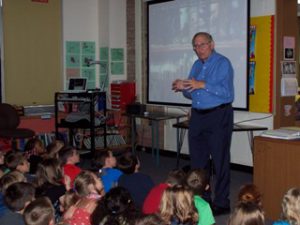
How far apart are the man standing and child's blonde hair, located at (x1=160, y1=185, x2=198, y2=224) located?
1521 millimetres

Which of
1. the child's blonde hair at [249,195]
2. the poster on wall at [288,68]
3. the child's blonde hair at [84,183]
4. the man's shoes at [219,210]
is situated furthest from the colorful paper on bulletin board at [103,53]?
the child's blonde hair at [249,195]

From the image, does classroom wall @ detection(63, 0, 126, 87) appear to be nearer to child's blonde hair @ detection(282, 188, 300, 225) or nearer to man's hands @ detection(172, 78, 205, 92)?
man's hands @ detection(172, 78, 205, 92)

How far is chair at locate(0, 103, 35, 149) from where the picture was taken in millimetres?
5891

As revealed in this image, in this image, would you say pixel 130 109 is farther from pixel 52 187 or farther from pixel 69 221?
pixel 69 221

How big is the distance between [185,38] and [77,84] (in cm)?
168

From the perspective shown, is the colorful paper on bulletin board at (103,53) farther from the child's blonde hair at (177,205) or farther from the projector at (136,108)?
the child's blonde hair at (177,205)

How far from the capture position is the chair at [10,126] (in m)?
5.89

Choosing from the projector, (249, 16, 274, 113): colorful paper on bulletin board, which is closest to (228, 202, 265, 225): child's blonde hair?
(249, 16, 274, 113): colorful paper on bulletin board

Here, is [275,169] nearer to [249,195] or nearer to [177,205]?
[249,195]

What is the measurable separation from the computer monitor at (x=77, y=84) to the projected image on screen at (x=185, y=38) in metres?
1.00

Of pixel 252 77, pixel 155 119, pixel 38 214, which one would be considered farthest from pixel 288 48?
pixel 38 214

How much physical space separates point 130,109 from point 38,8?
6.53ft

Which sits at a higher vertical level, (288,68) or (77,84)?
(288,68)

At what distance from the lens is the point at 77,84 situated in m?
6.99
